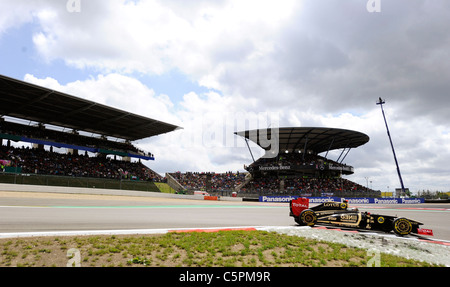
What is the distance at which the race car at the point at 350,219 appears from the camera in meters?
8.73

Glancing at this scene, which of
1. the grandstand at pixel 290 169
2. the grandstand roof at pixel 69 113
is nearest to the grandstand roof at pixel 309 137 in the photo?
the grandstand at pixel 290 169

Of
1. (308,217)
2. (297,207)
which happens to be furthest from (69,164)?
(308,217)

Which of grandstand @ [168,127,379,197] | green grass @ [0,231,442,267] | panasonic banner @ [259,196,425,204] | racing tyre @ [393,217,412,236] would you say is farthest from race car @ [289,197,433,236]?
grandstand @ [168,127,379,197]

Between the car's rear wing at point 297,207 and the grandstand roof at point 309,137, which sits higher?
the grandstand roof at point 309,137

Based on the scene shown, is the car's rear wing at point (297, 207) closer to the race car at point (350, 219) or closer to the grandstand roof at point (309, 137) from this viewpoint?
the race car at point (350, 219)

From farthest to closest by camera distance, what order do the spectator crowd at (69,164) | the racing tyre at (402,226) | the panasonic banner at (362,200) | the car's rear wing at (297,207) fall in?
the panasonic banner at (362,200)
the spectator crowd at (69,164)
the car's rear wing at (297,207)
the racing tyre at (402,226)

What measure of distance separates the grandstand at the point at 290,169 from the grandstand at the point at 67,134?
10.9 metres

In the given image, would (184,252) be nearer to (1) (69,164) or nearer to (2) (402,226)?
(2) (402,226)

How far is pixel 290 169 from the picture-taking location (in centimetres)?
5112

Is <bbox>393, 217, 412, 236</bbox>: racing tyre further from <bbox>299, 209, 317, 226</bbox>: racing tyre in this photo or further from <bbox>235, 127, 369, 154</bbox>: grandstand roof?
<bbox>235, 127, 369, 154</bbox>: grandstand roof

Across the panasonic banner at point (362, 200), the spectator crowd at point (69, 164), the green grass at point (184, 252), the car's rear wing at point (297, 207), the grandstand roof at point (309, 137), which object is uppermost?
the grandstand roof at point (309, 137)

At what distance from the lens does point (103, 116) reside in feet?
126

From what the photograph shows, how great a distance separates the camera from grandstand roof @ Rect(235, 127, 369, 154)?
162ft
